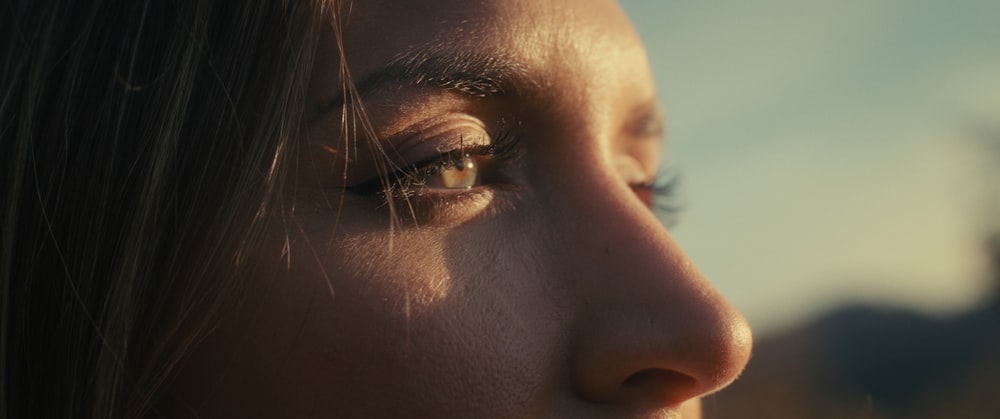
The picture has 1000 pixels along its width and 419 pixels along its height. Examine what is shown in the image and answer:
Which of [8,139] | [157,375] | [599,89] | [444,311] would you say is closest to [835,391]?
[599,89]

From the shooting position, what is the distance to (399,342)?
49.9 inches

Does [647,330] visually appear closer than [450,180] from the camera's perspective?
Yes

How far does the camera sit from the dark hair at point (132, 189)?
1281 millimetres

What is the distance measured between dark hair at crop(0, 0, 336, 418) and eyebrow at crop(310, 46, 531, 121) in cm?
9

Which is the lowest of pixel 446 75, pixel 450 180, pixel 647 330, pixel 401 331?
pixel 401 331

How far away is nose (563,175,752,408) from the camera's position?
1289 millimetres

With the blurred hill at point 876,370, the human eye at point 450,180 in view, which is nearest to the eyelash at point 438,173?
the human eye at point 450,180

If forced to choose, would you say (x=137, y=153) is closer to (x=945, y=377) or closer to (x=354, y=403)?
(x=354, y=403)

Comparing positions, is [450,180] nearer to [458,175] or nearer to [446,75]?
[458,175]

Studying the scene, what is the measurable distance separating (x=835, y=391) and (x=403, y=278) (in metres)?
1.88

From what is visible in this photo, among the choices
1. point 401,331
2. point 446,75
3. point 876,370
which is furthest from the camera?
point 876,370

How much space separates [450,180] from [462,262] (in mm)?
177

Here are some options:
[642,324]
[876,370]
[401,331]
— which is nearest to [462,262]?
[401,331]

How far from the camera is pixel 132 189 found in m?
1.29
